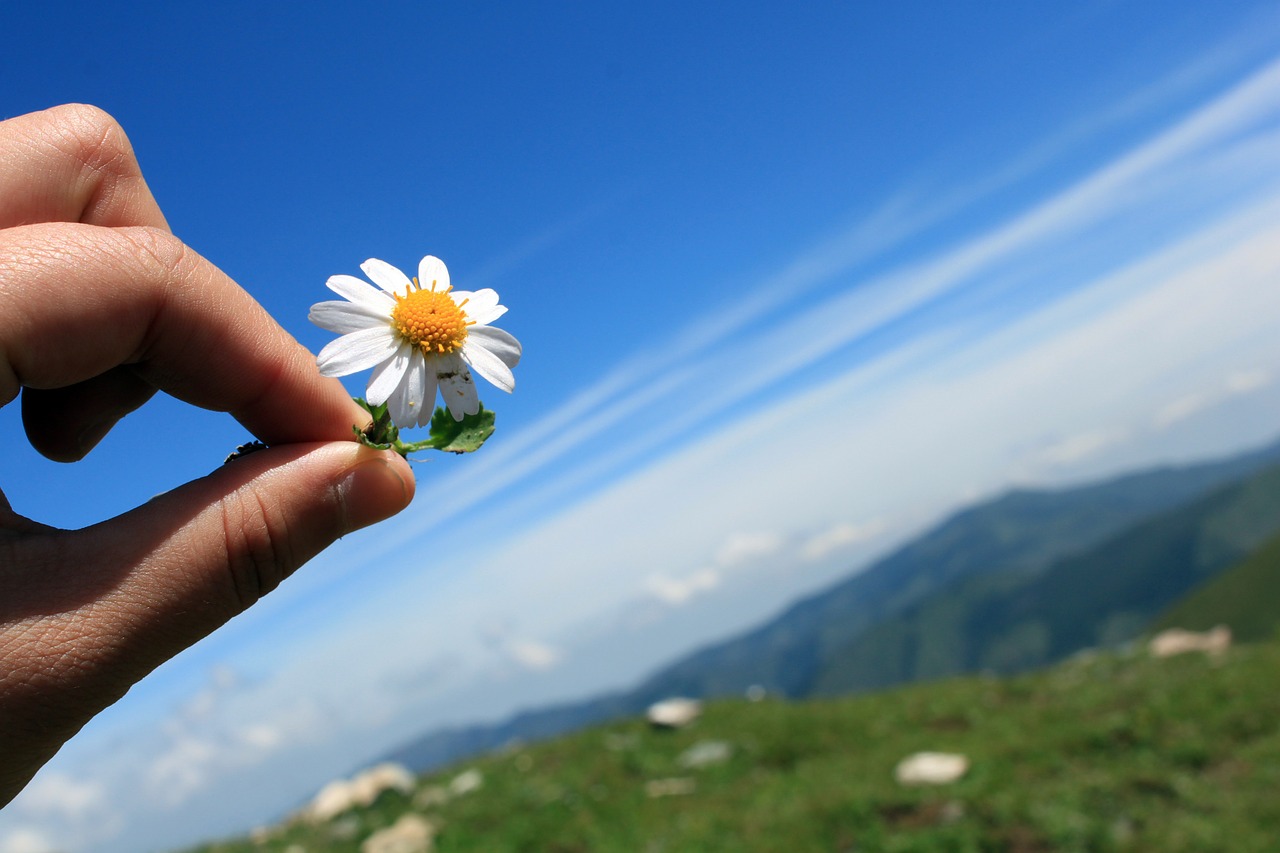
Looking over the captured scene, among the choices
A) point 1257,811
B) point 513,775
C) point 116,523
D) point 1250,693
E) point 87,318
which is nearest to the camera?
point 87,318

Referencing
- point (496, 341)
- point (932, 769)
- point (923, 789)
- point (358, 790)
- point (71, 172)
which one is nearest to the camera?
point (496, 341)

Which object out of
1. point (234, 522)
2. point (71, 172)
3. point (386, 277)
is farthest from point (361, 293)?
point (71, 172)

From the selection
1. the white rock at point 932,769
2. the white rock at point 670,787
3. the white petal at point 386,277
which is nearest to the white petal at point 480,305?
the white petal at point 386,277

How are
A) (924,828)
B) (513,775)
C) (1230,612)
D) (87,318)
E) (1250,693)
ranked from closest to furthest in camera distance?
(87,318), (924,828), (1250,693), (513,775), (1230,612)

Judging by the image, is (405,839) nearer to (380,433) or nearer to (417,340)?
(380,433)

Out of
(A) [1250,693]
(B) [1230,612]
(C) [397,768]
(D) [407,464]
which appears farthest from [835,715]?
(B) [1230,612]

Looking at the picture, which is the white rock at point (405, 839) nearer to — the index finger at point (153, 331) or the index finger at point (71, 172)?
the index finger at point (153, 331)

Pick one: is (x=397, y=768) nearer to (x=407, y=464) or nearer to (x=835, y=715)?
(x=835, y=715)
